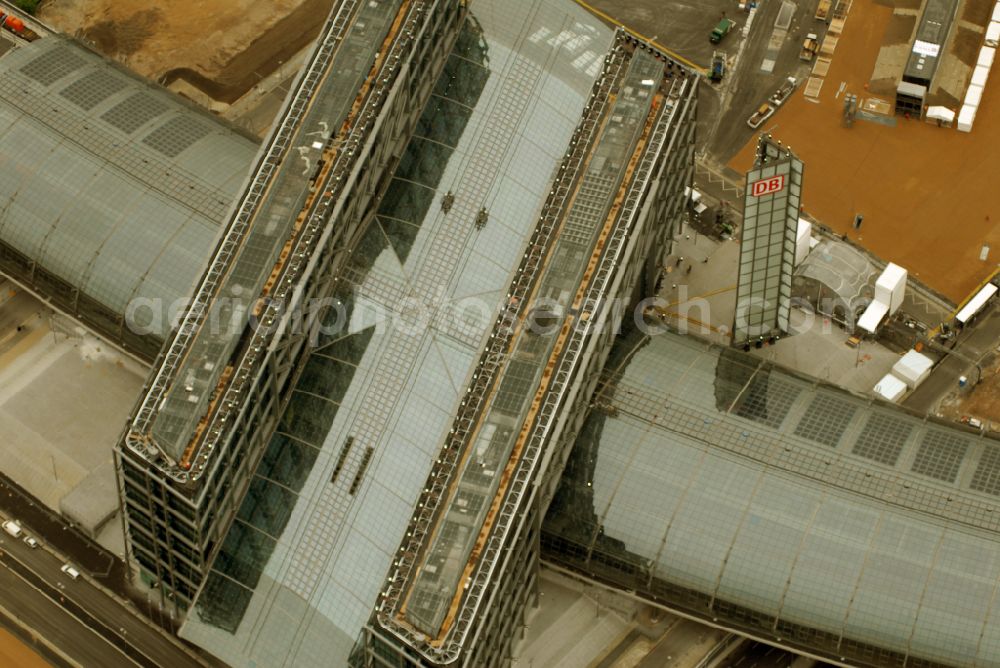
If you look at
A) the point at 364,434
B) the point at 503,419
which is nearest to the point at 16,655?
the point at 364,434

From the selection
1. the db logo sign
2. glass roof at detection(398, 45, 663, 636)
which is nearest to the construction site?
the db logo sign

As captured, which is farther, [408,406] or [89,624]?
[89,624]

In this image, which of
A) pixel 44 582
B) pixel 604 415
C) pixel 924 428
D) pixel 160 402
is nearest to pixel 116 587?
pixel 44 582

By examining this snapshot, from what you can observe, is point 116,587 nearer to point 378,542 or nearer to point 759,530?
point 378,542

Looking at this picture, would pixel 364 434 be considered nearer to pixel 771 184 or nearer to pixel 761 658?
pixel 761 658

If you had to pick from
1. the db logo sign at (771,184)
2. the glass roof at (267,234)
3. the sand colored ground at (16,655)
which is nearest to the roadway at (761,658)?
the db logo sign at (771,184)
